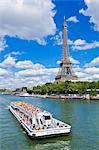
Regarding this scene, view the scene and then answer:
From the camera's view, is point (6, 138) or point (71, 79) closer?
point (6, 138)

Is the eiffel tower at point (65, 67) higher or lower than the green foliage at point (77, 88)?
higher

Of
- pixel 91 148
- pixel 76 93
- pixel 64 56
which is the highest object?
pixel 64 56

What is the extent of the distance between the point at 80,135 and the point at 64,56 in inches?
4813

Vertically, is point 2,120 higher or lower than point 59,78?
lower

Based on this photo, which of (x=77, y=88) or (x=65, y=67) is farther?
(x=65, y=67)

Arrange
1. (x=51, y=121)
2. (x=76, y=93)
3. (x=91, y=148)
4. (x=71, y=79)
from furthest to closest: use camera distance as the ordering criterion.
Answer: (x=71, y=79) < (x=76, y=93) < (x=51, y=121) < (x=91, y=148)

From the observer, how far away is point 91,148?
29.7m

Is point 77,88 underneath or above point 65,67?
underneath

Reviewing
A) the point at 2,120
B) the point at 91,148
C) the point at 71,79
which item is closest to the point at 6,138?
the point at 91,148

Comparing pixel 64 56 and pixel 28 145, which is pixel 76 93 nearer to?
pixel 64 56

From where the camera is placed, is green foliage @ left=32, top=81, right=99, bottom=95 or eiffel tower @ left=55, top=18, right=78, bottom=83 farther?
eiffel tower @ left=55, top=18, right=78, bottom=83

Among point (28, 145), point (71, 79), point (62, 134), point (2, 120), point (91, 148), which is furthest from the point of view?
point (71, 79)

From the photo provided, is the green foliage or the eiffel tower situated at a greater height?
the eiffel tower

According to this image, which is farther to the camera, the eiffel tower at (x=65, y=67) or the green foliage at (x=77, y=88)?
the eiffel tower at (x=65, y=67)
